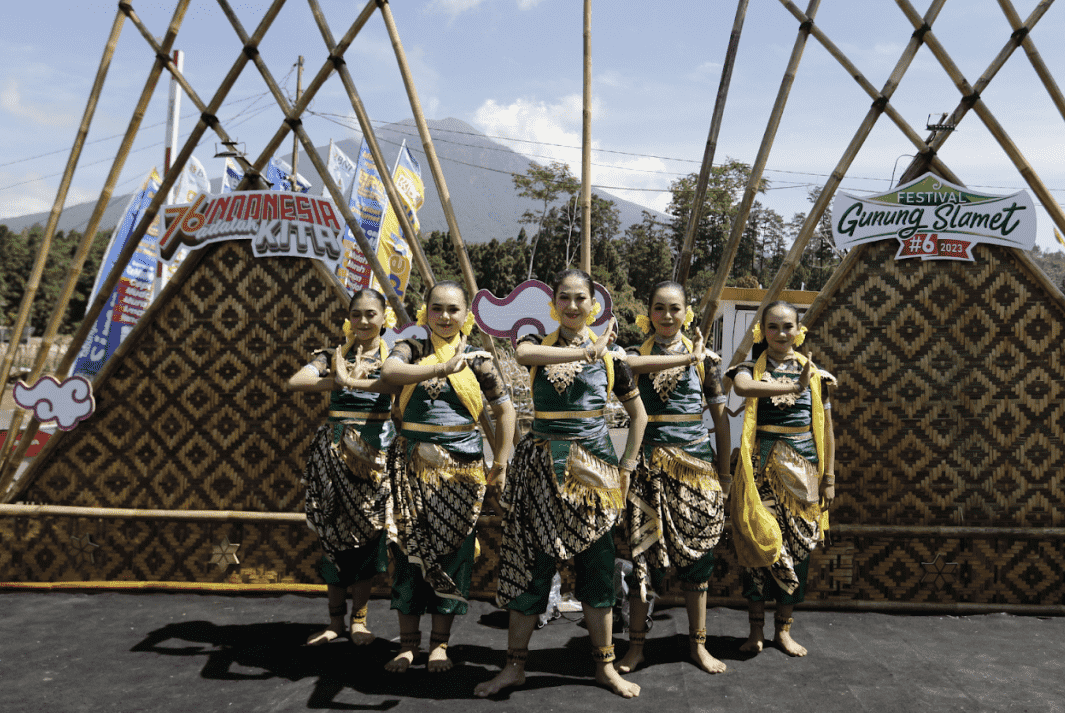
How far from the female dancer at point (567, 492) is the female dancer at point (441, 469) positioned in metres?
0.22

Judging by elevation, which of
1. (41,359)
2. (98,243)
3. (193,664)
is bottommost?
(193,664)

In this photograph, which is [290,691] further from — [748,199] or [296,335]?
[748,199]

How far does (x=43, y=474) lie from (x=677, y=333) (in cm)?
403

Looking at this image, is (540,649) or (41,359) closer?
(540,649)

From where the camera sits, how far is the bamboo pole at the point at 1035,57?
13.9 ft

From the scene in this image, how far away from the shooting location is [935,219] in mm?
4285

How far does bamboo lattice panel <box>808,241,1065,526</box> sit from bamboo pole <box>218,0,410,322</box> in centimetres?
249

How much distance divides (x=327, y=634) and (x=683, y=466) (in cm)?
192

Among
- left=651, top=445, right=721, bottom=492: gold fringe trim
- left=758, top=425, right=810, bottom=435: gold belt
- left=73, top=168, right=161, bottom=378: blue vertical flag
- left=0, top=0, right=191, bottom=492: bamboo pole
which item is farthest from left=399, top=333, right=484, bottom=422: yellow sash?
left=73, top=168, right=161, bottom=378: blue vertical flag

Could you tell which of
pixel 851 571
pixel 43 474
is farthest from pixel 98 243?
pixel 851 571

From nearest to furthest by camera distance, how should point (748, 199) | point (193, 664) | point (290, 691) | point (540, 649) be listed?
point (290, 691)
point (193, 664)
point (540, 649)
point (748, 199)

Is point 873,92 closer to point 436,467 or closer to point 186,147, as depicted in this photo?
→ point 436,467

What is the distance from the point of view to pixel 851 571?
4.29m

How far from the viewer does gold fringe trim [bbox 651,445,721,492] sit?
334cm
